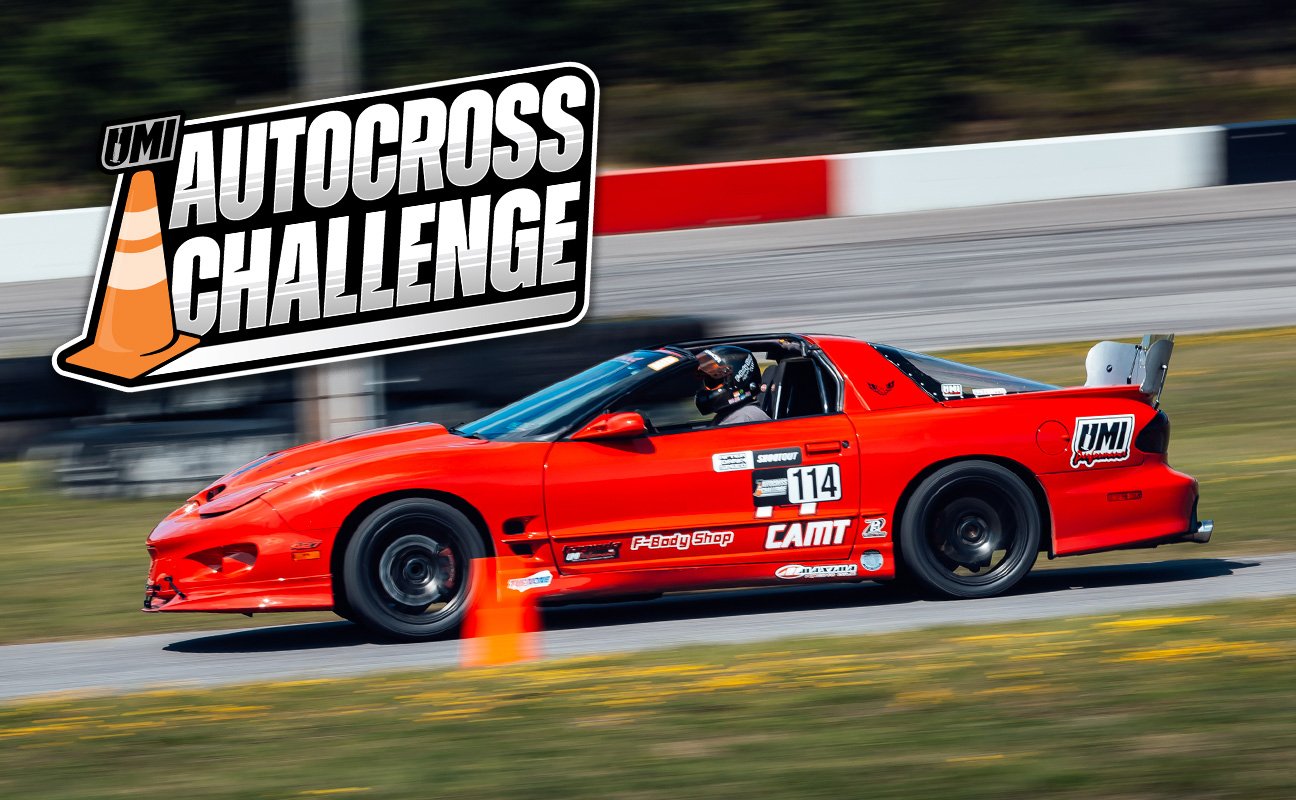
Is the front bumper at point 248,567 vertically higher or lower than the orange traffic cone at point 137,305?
lower

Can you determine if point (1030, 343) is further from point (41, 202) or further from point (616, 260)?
point (41, 202)

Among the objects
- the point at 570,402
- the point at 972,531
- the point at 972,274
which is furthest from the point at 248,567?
the point at 972,274

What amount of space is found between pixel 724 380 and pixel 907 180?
693 inches

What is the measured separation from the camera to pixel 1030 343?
53.6 ft

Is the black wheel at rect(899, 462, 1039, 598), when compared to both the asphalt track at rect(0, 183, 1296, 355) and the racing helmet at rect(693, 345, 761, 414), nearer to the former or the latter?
the racing helmet at rect(693, 345, 761, 414)

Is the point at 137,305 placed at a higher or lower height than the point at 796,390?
higher

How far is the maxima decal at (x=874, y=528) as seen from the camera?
7199 mm

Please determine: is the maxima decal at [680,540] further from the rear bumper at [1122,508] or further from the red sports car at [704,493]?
the rear bumper at [1122,508]

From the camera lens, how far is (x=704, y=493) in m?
7.03

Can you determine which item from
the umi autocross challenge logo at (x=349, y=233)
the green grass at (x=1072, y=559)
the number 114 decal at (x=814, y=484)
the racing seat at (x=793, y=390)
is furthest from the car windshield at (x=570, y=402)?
the umi autocross challenge logo at (x=349, y=233)

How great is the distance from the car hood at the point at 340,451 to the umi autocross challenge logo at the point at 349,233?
565 cm

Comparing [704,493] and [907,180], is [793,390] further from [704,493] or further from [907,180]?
[907,180]

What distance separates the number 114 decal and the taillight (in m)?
1.59

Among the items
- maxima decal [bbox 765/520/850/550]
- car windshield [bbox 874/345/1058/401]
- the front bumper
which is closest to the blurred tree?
the front bumper
